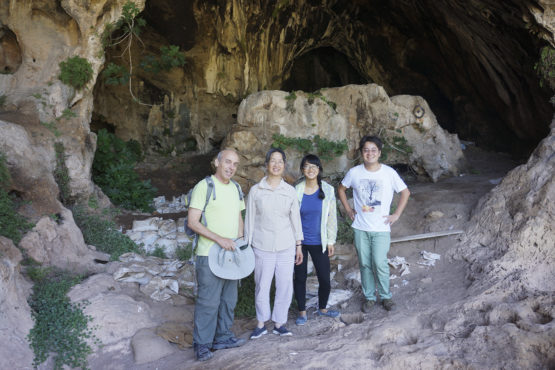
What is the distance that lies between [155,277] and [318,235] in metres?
2.13

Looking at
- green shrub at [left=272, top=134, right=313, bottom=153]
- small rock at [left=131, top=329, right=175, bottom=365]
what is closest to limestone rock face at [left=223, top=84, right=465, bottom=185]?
green shrub at [left=272, top=134, right=313, bottom=153]

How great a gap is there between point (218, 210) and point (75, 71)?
485 centimetres

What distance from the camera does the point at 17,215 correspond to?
177 inches

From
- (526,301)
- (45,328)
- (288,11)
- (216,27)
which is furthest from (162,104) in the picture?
(526,301)

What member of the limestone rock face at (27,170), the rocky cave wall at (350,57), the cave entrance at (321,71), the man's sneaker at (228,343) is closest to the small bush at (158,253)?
the limestone rock face at (27,170)

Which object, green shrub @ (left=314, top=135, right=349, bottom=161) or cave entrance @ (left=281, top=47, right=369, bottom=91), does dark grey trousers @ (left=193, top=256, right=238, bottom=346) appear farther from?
cave entrance @ (left=281, top=47, right=369, bottom=91)

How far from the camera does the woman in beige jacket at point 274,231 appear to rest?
10.7 ft

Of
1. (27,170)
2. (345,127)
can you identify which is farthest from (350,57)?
(27,170)

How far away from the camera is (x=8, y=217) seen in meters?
4.36

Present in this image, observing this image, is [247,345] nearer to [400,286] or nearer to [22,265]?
[400,286]

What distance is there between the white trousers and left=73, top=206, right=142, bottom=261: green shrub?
2.73 metres

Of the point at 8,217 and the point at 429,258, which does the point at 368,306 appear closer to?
the point at 429,258

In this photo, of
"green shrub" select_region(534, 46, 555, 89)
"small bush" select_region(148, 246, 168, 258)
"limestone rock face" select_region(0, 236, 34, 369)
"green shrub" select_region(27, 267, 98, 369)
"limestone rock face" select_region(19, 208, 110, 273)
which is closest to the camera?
"limestone rock face" select_region(0, 236, 34, 369)

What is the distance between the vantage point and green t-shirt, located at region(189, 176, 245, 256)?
3037 mm
